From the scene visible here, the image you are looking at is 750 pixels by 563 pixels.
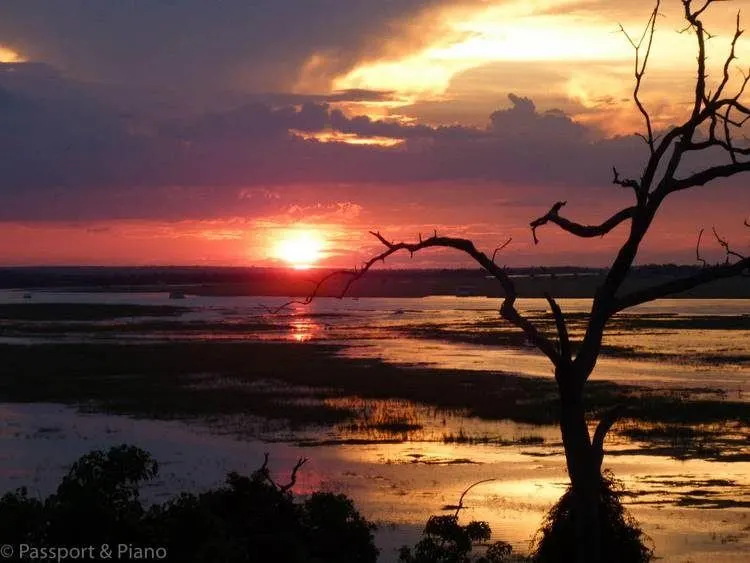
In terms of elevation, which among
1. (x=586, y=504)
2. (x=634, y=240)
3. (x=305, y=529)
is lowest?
(x=305, y=529)

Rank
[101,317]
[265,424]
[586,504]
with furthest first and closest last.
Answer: [101,317]
[265,424]
[586,504]

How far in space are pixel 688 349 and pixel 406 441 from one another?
29.9 metres

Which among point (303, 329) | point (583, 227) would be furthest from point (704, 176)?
point (303, 329)

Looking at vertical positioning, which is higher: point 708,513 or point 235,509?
point 235,509

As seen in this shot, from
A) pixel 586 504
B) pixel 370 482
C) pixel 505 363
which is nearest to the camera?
pixel 586 504

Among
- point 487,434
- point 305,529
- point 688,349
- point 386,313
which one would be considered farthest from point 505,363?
point 386,313

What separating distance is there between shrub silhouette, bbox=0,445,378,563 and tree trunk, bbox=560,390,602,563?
4215 millimetres

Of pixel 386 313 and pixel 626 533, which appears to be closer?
pixel 626 533

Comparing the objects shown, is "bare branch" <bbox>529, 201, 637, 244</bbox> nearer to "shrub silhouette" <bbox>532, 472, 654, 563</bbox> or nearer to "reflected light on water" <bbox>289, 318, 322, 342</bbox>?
"shrub silhouette" <bbox>532, 472, 654, 563</bbox>

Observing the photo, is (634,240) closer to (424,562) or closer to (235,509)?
(424,562)

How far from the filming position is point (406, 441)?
92.3 feet

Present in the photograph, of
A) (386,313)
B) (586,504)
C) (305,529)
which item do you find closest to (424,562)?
(305,529)

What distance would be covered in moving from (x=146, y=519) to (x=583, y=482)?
18.0 ft

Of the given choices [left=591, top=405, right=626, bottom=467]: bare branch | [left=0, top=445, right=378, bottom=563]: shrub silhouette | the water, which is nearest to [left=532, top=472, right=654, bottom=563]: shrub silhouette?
[left=0, top=445, right=378, bottom=563]: shrub silhouette
